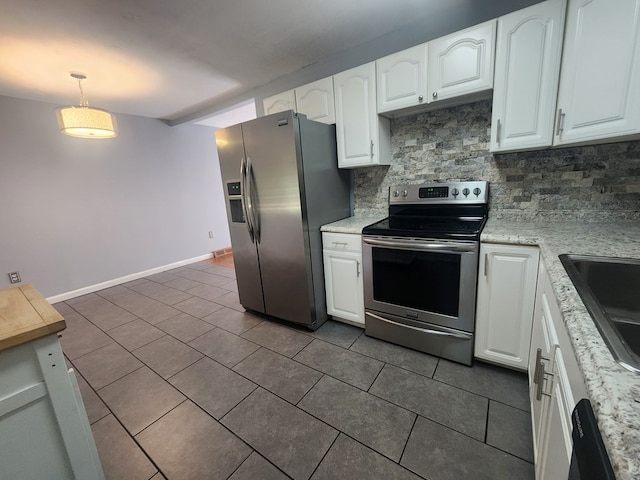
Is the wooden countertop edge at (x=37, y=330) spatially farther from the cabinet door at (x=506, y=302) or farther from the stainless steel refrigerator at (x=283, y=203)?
the cabinet door at (x=506, y=302)

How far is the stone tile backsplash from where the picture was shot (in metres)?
1.64

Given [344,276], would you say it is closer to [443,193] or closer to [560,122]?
[443,193]

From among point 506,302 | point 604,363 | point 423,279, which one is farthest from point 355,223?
point 604,363

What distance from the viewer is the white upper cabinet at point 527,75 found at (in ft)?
4.79

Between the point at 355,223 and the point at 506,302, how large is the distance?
3.85 ft

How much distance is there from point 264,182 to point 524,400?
221cm

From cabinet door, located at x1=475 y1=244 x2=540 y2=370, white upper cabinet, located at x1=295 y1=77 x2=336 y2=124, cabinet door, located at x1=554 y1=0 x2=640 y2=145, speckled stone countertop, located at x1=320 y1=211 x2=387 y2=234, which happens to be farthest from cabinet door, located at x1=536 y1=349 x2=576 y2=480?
white upper cabinet, located at x1=295 y1=77 x2=336 y2=124

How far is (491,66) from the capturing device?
1.64m

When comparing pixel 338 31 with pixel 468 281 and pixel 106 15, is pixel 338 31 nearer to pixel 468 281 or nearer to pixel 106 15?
pixel 106 15

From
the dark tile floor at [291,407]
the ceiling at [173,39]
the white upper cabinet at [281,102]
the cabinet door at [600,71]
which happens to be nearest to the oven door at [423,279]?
the dark tile floor at [291,407]

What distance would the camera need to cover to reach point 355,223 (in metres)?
2.29

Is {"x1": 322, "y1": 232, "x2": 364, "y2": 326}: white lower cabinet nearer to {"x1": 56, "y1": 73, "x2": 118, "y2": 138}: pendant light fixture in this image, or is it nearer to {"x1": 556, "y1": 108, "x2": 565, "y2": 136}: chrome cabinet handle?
{"x1": 556, "y1": 108, "x2": 565, "y2": 136}: chrome cabinet handle

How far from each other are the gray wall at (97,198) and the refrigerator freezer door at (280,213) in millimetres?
2766

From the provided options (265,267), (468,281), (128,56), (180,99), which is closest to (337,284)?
(265,267)
